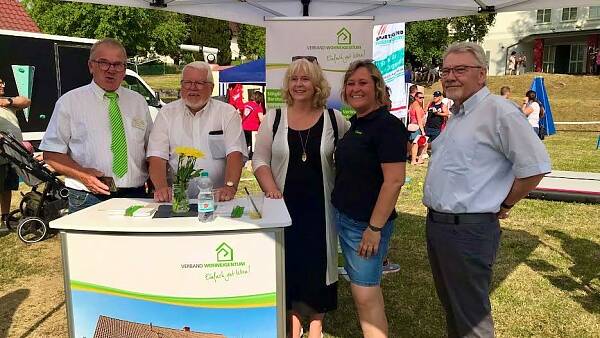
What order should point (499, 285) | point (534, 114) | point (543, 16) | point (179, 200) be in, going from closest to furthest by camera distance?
point (179, 200) → point (499, 285) → point (534, 114) → point (543, 16)

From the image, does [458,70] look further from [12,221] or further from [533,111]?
[533,111]

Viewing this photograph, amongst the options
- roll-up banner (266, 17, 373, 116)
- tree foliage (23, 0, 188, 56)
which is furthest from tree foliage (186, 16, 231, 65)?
roll-up banner (266, 17, 373, 116)

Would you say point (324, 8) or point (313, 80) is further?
point (324, 8)

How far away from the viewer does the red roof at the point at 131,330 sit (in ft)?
6.63

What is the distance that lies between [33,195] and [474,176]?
4.92 metres

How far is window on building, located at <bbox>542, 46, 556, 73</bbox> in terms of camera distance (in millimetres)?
32500

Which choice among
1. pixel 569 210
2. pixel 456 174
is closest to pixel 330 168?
pixel 456 174

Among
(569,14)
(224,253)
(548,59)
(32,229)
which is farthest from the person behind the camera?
(548,59)

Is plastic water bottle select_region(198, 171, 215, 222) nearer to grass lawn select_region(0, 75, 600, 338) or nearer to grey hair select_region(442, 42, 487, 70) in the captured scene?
grey hair select_region(442, 42, 487, 70)

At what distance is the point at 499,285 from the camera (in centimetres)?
393

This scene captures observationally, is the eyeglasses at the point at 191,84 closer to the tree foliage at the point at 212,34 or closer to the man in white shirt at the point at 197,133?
the man in white shirt at the point at 197,133

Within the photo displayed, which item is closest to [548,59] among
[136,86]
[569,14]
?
[569,14]

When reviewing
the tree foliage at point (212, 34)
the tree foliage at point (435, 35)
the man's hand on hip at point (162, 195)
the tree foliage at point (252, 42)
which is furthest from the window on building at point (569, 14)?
the man's hand on hip at point (162, 195)

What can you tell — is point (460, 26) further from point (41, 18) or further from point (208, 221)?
point (208, 221)
